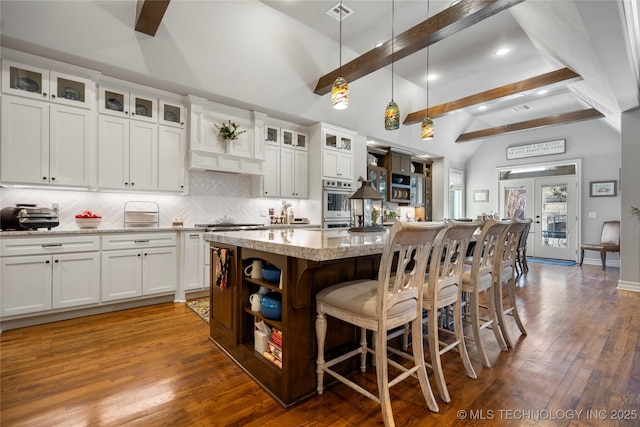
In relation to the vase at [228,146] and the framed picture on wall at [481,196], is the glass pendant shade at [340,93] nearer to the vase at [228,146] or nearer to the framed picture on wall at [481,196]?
the vase at [228,146]

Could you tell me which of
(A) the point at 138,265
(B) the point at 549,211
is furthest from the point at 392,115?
(B) the point at 549,211

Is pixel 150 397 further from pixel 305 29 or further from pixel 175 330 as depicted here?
pixel 305 29

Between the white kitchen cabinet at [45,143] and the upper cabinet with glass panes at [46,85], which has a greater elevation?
the upper cabinet with glass panes at [46,85]

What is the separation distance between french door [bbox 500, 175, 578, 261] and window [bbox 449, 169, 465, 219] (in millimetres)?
1264

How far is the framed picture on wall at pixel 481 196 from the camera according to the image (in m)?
8.66

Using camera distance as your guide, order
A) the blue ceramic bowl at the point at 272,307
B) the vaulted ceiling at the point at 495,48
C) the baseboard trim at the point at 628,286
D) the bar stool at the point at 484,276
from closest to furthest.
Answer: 1. the blue ceramic bowl at the point at 272,307
2. the bar stool at the point at 484,276
3. the vaulted ceiling at the point at 495,48
4. the baseboard trim at the point at 628,286

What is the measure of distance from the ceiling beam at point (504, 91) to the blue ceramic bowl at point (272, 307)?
399cm

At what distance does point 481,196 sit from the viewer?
8.78m

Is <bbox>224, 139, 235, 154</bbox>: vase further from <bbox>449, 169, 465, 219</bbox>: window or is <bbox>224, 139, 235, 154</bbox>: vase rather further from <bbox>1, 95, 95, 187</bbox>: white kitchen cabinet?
<bbox>449, 169, 465, 219</bbox>: window

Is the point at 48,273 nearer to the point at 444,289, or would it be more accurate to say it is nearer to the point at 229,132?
the point at 229,132

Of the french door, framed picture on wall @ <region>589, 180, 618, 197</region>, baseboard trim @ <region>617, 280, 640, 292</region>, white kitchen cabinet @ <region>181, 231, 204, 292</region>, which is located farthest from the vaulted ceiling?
white kitchen cabinet @ <region>181, 231, 204, 292</region>

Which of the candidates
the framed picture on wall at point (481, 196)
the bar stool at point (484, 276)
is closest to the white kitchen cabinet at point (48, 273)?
the bar stool at point (484, 276)

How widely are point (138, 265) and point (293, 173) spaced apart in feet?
8.78

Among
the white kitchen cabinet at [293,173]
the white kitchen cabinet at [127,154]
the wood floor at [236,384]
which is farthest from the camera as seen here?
the white kitchen cabinet at [293,173]
